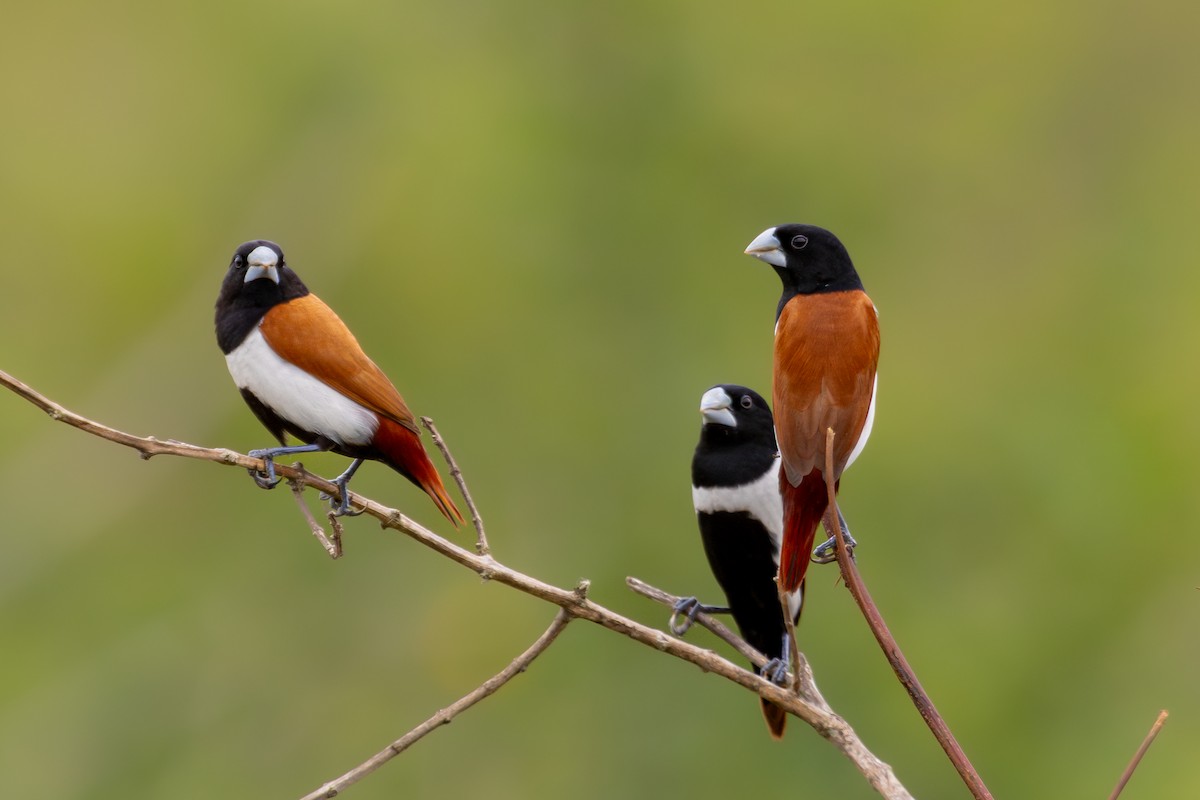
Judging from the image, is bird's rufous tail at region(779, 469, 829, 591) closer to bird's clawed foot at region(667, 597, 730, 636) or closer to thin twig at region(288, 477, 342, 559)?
bird's clawed foot at region(667, 597, 730, 636)

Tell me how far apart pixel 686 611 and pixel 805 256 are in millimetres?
1109

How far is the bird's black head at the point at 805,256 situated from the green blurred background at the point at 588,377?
34.4 ft

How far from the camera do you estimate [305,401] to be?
3721 mm

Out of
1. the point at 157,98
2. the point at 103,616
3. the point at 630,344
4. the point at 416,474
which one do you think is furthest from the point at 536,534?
the point at 416,474

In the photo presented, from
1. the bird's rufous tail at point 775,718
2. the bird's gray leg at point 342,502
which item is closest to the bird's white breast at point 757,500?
the bird's rufous tail at point 775,718

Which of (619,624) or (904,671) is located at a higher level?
(904,671)

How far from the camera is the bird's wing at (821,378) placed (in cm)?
314

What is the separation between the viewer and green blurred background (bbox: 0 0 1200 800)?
16.6 m

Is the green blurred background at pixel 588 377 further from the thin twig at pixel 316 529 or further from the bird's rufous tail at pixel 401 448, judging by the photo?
the thin twig at pixel 316 529

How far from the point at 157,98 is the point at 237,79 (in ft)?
5.55

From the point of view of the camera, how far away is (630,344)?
2061cm

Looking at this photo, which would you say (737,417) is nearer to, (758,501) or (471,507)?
(758,501)

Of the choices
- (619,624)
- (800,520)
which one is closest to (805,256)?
(800,520)

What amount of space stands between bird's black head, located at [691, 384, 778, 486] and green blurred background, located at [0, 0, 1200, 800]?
30.2 ft
